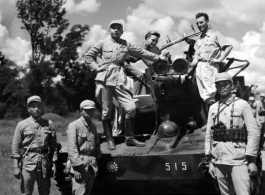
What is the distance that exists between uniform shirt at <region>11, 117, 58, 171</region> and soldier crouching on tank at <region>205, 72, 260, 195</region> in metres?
1.99

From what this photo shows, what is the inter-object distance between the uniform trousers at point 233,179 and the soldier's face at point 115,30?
2574 mm

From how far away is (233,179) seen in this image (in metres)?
4.09

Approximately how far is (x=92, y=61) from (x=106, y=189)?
1.99 meters

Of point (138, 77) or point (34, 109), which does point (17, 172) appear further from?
point (138, 77)

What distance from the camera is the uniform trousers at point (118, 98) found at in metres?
5.77

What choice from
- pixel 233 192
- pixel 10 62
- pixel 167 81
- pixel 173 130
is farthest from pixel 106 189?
pixel 10 62

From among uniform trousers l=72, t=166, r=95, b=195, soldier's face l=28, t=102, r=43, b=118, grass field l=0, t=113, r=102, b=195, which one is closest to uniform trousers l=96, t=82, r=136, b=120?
soldier's face l=28, t=102, r=43, b=118

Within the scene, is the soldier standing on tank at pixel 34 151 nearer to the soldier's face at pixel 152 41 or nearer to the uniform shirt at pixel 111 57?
the uniform shirt at pixel 111 57

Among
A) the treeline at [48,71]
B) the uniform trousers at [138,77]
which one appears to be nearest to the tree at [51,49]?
the treeline at [48,71]

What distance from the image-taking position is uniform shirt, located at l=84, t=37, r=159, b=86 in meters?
5.77

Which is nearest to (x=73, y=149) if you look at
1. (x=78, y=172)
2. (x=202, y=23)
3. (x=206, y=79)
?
(x=78, y=172)

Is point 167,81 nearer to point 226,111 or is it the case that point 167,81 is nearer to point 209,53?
point 209,53

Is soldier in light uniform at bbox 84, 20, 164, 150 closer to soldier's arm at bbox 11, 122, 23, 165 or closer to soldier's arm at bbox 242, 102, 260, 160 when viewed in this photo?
soldier's arm at bbox 11, 122, 23, 165

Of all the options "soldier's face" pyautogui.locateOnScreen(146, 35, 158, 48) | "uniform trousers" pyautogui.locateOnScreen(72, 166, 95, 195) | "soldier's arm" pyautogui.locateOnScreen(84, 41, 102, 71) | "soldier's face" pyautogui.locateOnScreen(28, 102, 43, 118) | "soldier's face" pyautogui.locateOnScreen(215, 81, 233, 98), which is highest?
"soldier's face" pyautogui.locateOnScreen(146, 35, 158, 48)
